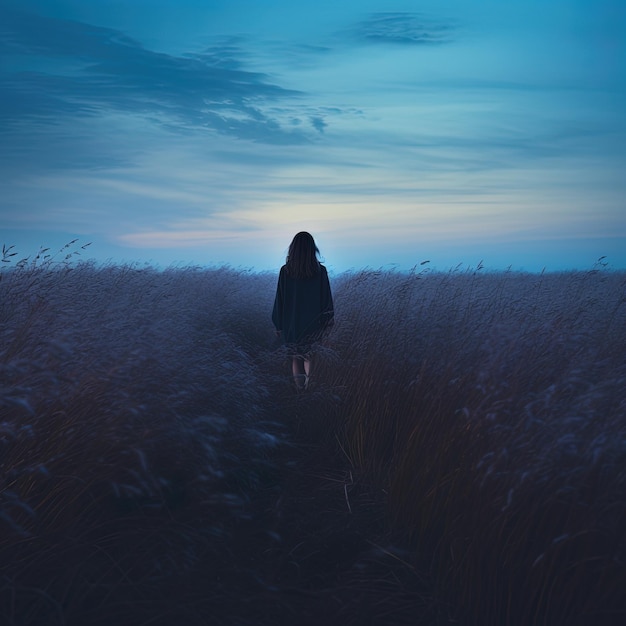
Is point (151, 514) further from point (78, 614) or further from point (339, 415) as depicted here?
point (339, 415)

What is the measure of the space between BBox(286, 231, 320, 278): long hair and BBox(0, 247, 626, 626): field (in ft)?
6.76

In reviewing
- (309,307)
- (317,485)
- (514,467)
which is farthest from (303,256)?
(514,467)

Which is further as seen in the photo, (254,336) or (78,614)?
(254,336)

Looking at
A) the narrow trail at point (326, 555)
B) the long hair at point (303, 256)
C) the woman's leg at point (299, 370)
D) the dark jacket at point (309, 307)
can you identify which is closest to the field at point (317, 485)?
the narrow trail at point (326, 555)

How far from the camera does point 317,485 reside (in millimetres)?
4172

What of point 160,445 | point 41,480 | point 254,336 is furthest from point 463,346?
point 254,336

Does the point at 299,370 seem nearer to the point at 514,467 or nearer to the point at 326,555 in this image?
the point at 326,555

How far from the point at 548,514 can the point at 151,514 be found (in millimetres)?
1980

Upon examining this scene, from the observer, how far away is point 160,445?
3.39 meters

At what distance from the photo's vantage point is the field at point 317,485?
2430mm

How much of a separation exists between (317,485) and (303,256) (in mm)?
3165

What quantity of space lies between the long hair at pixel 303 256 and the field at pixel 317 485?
81.1 inches

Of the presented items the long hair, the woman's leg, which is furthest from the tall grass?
the long hair

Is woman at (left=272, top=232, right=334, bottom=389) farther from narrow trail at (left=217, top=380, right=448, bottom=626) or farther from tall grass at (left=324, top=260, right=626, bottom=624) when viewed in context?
narrow trail at (left=217, top=380, right=448, bottom=626)
